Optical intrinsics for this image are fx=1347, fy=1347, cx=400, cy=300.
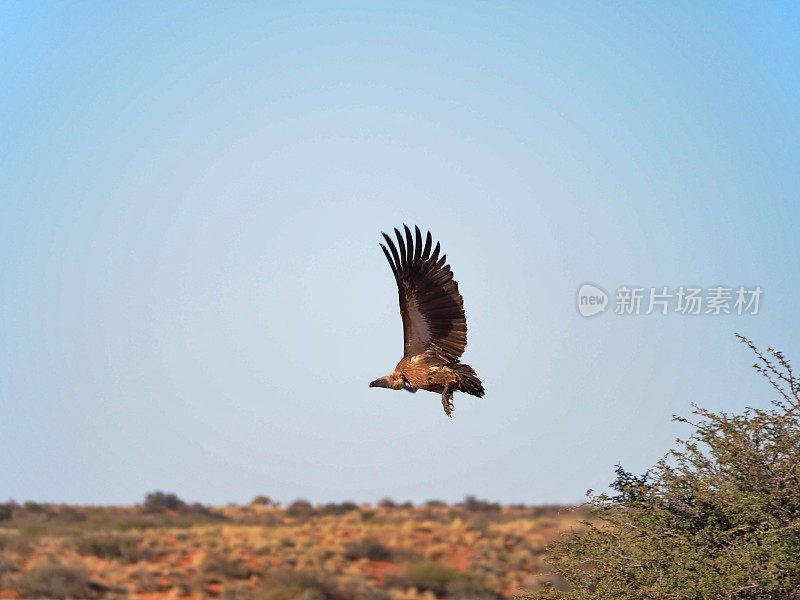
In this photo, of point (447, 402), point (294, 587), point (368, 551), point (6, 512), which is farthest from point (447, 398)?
point (6, 512)

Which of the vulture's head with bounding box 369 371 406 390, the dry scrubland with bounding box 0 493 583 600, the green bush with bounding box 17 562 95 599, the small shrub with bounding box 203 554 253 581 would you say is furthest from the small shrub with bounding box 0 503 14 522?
the vulture's head with bounding box 369 371 406 390

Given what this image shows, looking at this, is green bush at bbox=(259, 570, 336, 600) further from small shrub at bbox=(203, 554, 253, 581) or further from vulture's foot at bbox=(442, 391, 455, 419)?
vulture's foot at bbox=(442, 391, 455, 419)

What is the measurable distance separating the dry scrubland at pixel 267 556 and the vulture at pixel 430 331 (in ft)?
72.8

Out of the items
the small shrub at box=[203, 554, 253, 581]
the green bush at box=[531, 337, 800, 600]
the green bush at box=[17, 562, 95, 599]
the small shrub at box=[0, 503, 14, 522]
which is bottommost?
the green bush at box=[531, 337, 800, 600]

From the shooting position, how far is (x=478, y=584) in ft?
142

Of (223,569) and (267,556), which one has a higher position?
(267,556)

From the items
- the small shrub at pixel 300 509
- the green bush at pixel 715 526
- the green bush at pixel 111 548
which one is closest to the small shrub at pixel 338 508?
the small shrub at pixel 300 509

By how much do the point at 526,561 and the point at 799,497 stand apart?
34284mm

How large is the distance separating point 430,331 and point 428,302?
345mm

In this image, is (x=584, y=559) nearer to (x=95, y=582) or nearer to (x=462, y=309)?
(x=462, y=309)

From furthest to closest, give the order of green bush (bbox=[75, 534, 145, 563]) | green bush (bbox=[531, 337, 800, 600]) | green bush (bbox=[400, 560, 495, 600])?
green bush (bbox=[75, 534, 145, 563]) < green bush (bbox=[400, 560, 495, 600]) < green bush (bbox=[531, 337, 800, 600])

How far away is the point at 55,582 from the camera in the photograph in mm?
41500

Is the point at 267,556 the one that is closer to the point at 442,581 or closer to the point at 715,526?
the point at 442,581

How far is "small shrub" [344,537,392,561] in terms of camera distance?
48438mm
